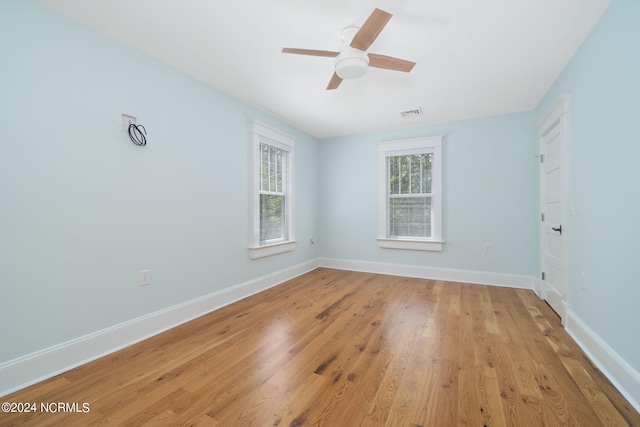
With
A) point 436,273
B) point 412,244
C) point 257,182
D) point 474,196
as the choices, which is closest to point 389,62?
point 257,182

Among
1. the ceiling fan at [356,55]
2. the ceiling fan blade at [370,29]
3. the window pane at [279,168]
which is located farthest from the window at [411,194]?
the ceiling fan blade at [370,29]

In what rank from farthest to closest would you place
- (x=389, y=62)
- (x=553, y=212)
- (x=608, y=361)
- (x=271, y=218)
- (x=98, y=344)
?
(x=271, y=218), (x=553, y=212), (x=389, y=62), (x=98, y=344), (x=608, y=361)

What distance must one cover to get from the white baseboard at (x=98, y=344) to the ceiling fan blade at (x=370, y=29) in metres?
2.89

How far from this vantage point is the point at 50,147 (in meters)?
1.84

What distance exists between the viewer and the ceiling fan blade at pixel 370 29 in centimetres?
163

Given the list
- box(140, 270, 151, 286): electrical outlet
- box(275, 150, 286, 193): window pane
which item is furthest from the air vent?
box(140, 270, 151, 286): electrical outlet

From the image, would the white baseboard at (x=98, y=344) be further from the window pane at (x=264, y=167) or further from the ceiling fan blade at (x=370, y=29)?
the ceiling fan blade at (x=370, y=29)

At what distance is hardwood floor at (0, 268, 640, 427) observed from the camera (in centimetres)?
142

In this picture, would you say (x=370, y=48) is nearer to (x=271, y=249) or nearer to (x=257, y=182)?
(x=257, y=182)

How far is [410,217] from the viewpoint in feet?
15.0

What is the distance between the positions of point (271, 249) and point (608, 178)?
3.52 metres

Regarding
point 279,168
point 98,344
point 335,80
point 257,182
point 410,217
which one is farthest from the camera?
point 410,217

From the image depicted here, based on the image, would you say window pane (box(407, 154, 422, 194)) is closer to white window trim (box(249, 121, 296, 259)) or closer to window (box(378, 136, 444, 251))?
window (box(378, 136, 444, 251))

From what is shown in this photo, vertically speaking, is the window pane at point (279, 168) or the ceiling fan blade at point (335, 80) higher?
the ceiling fan blade at point (335, 80)
